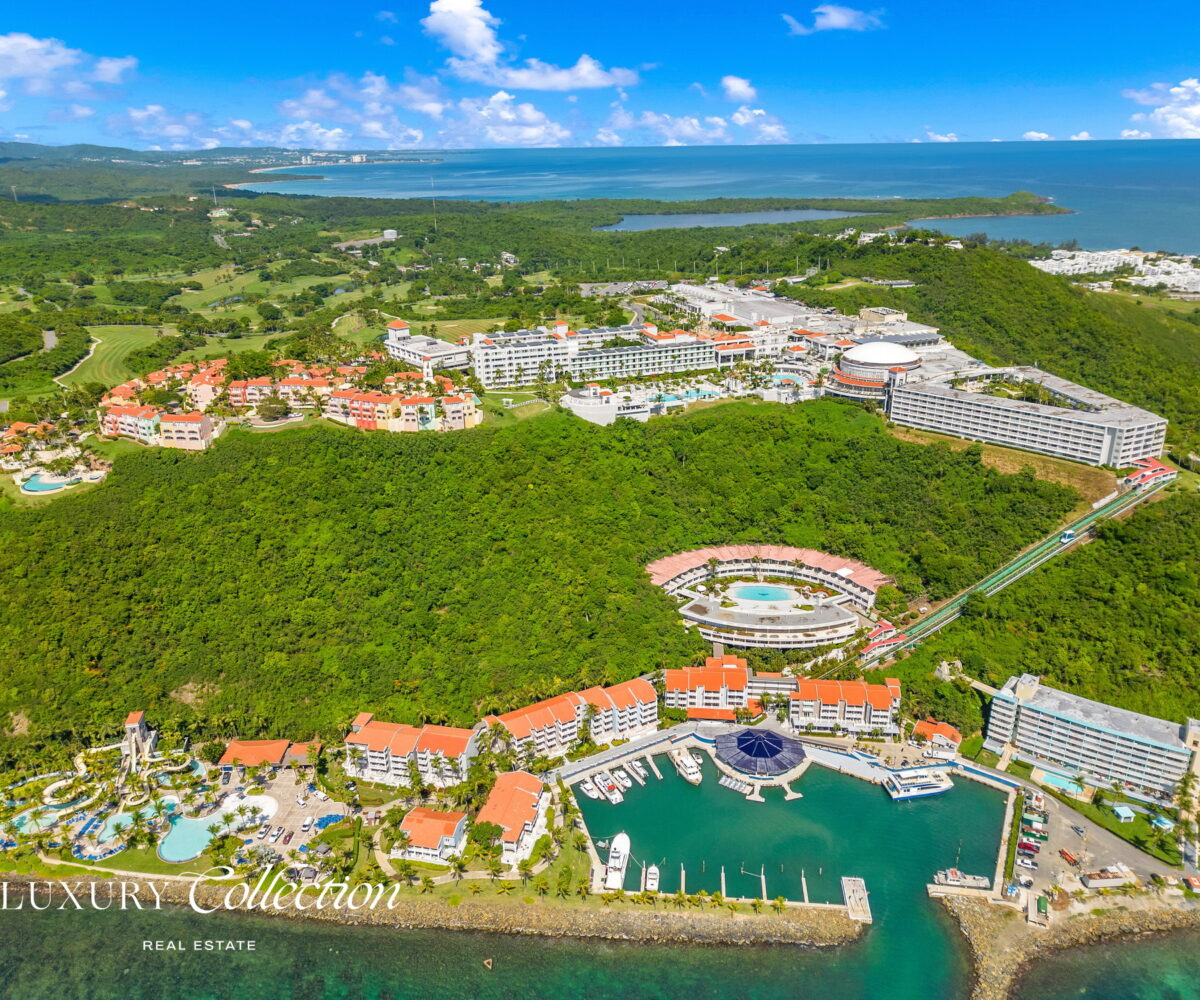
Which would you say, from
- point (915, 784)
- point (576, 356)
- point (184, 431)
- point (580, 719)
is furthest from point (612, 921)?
point (576, 356)

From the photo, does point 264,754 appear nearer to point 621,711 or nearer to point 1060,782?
point 621,711

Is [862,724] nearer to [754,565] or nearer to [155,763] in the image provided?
[754,565]

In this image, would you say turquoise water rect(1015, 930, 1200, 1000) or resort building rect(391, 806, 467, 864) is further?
resort building rect(391, 806, 467, 864)

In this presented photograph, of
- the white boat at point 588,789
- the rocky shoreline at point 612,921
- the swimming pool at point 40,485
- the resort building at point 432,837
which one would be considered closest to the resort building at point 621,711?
the white boat at point 588,789

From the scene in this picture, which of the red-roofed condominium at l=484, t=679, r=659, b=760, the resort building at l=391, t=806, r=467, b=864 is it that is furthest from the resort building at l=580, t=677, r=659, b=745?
the resort building at l=391, t=806, r=467, b=864

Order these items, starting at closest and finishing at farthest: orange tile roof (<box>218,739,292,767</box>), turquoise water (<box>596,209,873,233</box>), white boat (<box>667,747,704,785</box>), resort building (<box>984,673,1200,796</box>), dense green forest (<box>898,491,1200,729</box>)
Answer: resort building (<box>984,673,1200,796</box>)
orange tile roof (<box>218,739,292,767</box>)
white boat (<box>667,747,704,785</box>)
dense green forest (<box>898,491,1200,729</box>)
turquoise water (<box>596,209,873,233</box>)

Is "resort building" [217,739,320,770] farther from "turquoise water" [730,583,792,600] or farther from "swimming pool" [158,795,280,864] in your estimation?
"turquoise water" [730,583,792,600]

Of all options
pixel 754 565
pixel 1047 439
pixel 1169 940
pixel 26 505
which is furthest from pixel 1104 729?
pixel 26 505
